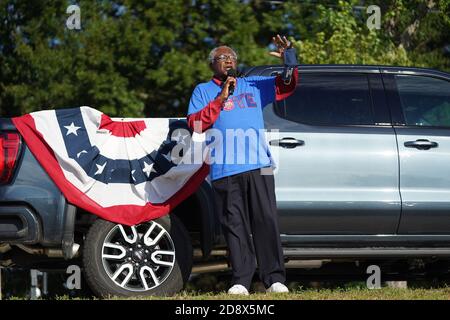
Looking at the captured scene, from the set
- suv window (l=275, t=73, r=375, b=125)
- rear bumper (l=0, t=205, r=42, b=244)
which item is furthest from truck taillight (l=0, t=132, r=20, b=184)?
suv window (l=275, t=73, r=375, b=125)

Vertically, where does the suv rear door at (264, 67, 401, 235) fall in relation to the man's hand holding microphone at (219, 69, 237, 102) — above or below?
below

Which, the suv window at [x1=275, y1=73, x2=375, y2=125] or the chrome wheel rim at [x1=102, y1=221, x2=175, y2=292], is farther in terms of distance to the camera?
the suv window at [x1=275, y1=73, x2=375, y2=125]

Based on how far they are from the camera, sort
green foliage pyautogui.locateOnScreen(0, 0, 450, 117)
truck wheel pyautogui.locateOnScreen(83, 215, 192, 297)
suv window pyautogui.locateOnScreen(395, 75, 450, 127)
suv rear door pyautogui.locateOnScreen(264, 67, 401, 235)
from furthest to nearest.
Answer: green foliage pyautogui.locateOnScreen(0, 0, 450, 117) < suv window pyautogui.locateOnScreen(395, 75, 450, 127) < suv rear door pyautogui.locateOnScreen(264, 67, 401, 235) < truck wheel pyautogui.locateOnScreen(83, 215, 192, 297)

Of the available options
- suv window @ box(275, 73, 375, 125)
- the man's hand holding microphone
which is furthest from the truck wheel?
suv window @ box(275, 73, 375, 125)

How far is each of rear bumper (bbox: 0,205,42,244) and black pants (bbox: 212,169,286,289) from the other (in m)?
1.32

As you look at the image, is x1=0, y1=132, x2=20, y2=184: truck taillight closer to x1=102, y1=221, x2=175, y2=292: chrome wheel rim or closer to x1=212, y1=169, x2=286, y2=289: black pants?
x1=102, y1=221, x2=175, y2=292: chrome wheel rim

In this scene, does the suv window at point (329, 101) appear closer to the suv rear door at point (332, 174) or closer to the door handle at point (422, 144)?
the suv rear door at point (332, 174)

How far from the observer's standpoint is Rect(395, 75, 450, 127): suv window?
793 cm

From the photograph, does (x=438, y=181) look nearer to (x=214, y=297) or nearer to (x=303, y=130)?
(x=303, y=130)

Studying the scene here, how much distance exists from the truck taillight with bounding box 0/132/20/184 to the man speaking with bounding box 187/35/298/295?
1289 mm

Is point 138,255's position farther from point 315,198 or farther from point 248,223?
point 315,198

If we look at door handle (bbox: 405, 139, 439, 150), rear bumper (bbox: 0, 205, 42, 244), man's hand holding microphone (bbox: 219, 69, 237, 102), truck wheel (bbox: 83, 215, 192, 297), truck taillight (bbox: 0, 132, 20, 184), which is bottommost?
truck wheel (bbox: 83, 215, 192, 297)

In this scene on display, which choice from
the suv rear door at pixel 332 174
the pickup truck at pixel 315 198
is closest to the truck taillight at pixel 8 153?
the pickup truck at pixel 315 198

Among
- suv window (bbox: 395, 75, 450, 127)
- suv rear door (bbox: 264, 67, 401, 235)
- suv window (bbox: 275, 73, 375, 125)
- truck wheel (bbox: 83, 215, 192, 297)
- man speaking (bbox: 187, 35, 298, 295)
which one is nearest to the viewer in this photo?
man speaking (bbox: 187, 35, 298, 295)
